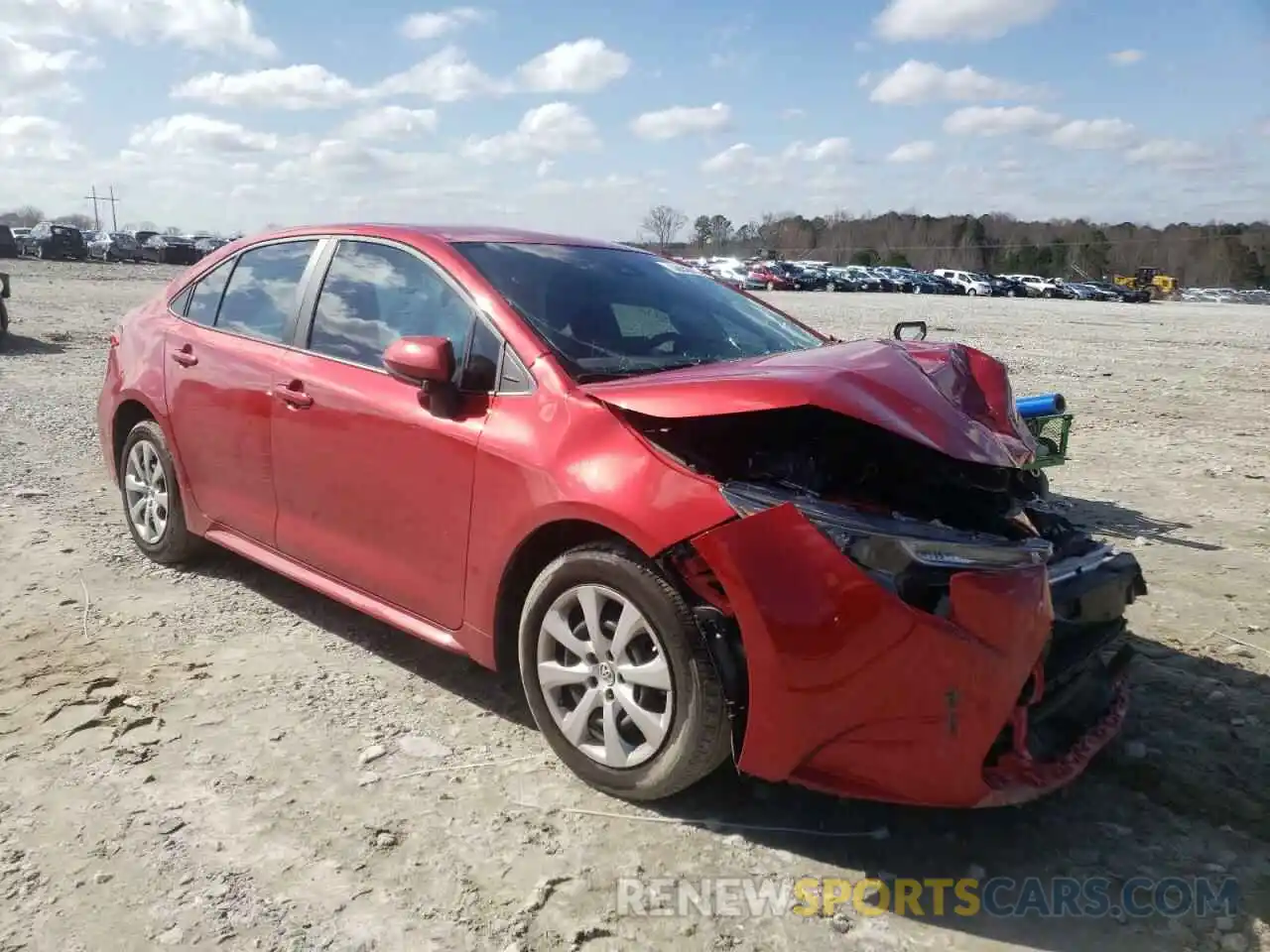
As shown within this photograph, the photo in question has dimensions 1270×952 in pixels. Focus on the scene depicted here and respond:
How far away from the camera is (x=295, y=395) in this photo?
12.7 ft

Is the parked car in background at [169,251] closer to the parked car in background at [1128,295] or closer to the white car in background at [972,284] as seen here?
the white car in background at [972,284]

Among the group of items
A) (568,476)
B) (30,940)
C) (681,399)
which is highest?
(681,399)

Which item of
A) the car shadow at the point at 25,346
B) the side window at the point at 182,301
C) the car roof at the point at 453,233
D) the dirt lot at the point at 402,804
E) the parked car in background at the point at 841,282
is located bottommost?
the dirt lot at the point at 402,804

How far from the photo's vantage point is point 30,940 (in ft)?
7.87

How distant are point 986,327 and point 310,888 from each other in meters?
24.2

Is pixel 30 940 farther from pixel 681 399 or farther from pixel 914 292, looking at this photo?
pixel 914 292

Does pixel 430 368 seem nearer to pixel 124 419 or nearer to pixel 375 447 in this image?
pixel 375 447

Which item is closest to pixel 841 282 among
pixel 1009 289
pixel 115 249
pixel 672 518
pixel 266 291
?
pixel 1009 289

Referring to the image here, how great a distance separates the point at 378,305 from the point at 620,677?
5.84 ft

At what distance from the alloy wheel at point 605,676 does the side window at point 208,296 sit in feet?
8.40

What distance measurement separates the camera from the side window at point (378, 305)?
11.7 ft

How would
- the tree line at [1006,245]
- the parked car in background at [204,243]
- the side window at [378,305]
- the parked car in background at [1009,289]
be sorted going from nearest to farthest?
the side window at [378,305]
the parked car in background at [204,243]
the parked car in background at [1009,289]
the tree line at [1006,245]

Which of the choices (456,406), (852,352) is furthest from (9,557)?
(852,352)

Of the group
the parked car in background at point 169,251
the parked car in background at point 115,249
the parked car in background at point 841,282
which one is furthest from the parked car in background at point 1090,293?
the parked car in background at point 115,249
